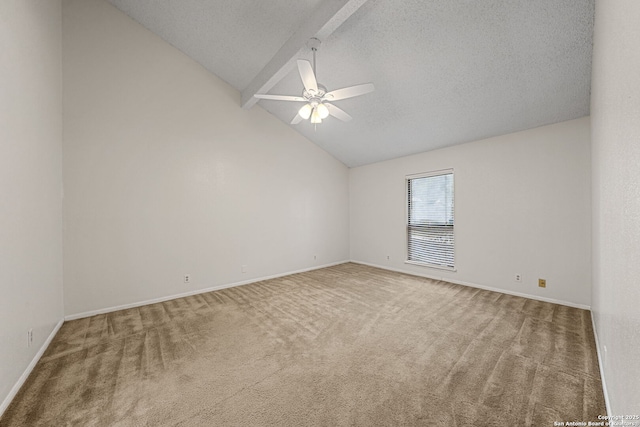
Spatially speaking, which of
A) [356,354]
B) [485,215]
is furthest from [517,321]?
[356,354]

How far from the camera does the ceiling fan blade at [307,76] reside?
2.32 m

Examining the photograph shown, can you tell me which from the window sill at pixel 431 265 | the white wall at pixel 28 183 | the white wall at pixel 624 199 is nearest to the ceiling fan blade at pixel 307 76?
the white wall at pixel 624 199

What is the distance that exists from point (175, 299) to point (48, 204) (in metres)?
1.89

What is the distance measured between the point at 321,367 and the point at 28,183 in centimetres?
280

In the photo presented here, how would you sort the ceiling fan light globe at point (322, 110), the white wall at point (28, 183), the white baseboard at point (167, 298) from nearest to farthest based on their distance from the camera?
the white wall at point (28, 183)
the ceiling fan light globe at point (322, 110)
the white baseboard at point (167, 298)

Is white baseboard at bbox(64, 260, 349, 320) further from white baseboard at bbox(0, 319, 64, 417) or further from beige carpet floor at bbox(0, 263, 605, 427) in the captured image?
white baseboard at bbox(0, 319, 64, 417)

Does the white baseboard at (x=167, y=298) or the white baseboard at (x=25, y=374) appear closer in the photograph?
the white baseboard at (x=25, y=374)

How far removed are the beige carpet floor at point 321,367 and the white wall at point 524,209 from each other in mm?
505

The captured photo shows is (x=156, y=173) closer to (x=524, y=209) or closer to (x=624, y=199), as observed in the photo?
(x=624, y=199)

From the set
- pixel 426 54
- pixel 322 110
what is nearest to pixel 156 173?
pixel 322 110

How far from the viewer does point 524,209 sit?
140 inches

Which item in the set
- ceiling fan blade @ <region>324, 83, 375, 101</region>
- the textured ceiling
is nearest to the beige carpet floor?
ceiling fan blade @ <region>324, 83, 375, 101</region>

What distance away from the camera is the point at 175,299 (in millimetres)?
3684

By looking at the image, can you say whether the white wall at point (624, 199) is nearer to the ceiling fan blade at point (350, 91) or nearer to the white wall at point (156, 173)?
the ceiling fan blade at point (350, 91)
